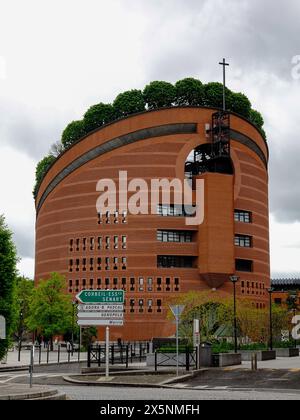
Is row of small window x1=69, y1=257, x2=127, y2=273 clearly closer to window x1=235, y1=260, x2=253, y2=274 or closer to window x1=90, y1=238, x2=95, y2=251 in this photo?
window x1=90, y1=238, x2=95, y2=251

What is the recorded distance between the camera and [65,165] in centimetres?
10419

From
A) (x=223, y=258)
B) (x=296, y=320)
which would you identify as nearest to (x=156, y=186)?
(x=223, y=258)

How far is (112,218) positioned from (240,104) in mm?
30462

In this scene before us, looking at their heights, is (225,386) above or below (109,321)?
below

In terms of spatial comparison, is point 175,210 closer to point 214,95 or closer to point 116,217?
point 116,217

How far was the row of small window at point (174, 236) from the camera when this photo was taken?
3802 inches

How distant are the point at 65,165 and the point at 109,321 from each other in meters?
77.7

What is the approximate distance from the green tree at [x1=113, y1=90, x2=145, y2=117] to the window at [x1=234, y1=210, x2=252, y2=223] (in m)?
22.2

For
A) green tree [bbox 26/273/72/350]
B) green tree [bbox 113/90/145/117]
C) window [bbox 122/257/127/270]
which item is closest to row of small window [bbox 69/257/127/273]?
window [bbox 122/257/127/270]

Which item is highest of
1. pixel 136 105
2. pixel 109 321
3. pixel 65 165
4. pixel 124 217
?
pixel 136 105

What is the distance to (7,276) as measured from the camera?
42.1 metres

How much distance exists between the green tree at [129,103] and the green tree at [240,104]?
14.7 m

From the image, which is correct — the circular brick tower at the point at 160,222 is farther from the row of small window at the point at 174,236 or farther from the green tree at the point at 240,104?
the green tree at the point at 240,104
